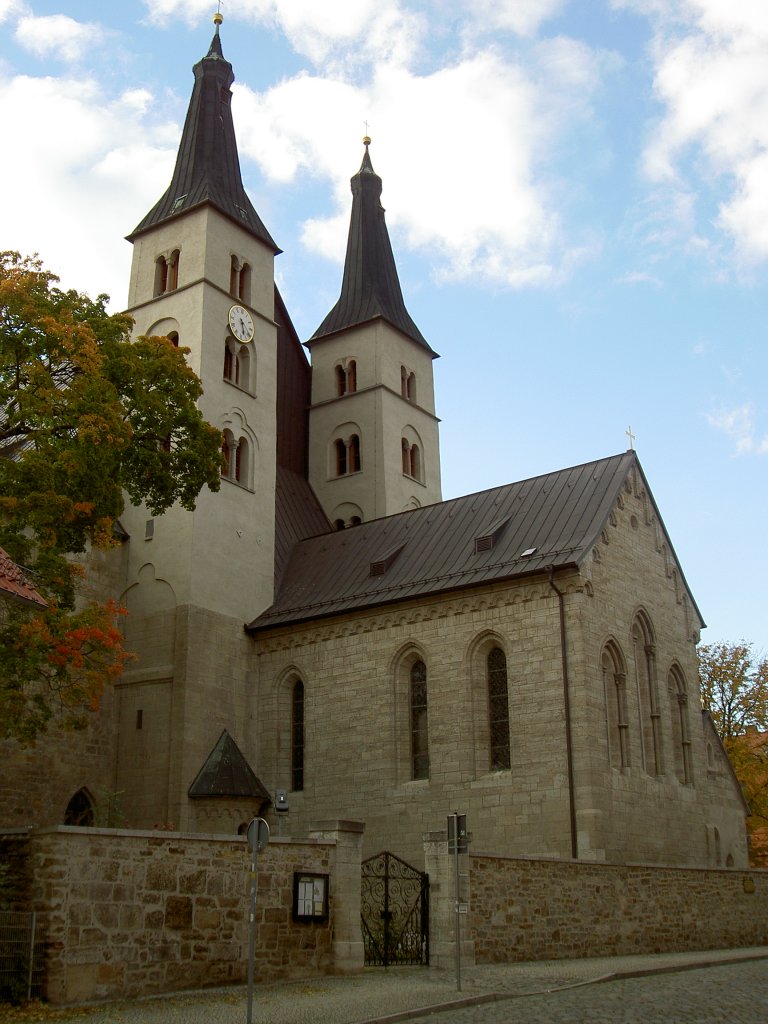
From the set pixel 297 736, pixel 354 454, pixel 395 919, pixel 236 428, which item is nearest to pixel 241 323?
pixel 236 428

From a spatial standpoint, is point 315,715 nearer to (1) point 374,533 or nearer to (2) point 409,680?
(2) point 409,680

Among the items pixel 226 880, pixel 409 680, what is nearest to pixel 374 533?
pixel 409 680

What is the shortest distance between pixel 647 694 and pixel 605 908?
8.14m

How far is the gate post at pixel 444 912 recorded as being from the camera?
58.6 ft

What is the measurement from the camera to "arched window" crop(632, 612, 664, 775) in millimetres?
27656

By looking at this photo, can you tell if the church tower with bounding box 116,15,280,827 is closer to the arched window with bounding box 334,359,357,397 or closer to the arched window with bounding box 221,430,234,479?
the arched window with bounding box 221,430,234,479

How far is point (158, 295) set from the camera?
34344 mm

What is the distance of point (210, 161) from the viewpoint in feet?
119

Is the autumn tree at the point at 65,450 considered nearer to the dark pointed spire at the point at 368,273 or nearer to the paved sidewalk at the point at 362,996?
the paved sidewalk at the point at 362,996

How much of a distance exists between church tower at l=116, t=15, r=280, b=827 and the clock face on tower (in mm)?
41

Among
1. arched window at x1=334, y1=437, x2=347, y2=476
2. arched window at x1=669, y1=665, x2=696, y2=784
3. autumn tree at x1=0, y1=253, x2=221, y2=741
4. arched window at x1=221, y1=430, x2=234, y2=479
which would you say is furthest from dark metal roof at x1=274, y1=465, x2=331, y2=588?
autumn tree at x1=0, y1=253, x2=221, y2=741

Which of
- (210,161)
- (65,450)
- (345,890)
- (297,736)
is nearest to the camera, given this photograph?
(345,890)

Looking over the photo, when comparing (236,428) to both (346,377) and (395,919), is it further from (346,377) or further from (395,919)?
(395,919)

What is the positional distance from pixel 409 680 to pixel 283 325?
16.6 metres
